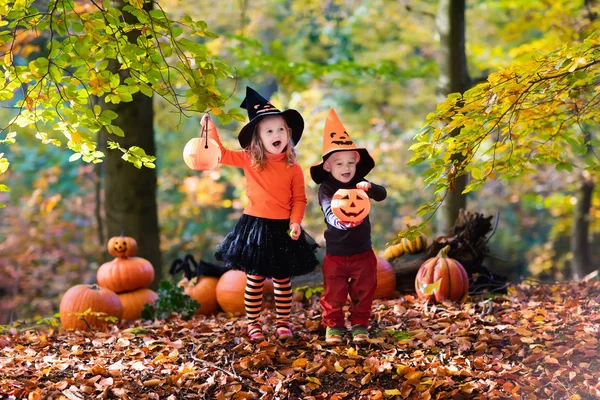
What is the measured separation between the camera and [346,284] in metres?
4.01

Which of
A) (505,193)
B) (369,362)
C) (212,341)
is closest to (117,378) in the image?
(212,341)

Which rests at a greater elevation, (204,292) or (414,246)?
(414,246)

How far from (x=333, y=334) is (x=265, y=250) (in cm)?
70

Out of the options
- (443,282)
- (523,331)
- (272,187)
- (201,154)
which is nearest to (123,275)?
(272,187)

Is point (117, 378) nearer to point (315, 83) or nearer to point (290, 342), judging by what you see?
point (290, 342)

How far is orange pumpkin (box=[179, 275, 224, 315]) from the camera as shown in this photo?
5.37 meters

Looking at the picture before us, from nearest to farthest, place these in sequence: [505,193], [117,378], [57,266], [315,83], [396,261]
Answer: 1. [117,378]
2. [396,261]
3. [57,266]
4. [315,83]
5. [505,193]

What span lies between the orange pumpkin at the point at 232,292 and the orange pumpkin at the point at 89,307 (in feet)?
2.86

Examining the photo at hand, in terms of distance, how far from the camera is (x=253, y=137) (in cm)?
400

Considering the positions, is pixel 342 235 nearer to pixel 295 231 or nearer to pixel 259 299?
pixel 295 231

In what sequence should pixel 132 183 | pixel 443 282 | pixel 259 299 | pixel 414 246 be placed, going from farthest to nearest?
pixel 132 183 → pixel 414 246 → pixel 443 282 → pixel 259 299

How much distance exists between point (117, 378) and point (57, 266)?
7.61m

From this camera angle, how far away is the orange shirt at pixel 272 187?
3.98 m

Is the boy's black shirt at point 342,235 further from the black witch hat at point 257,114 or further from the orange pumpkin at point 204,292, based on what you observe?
the orange pumpkin at point 204,292
